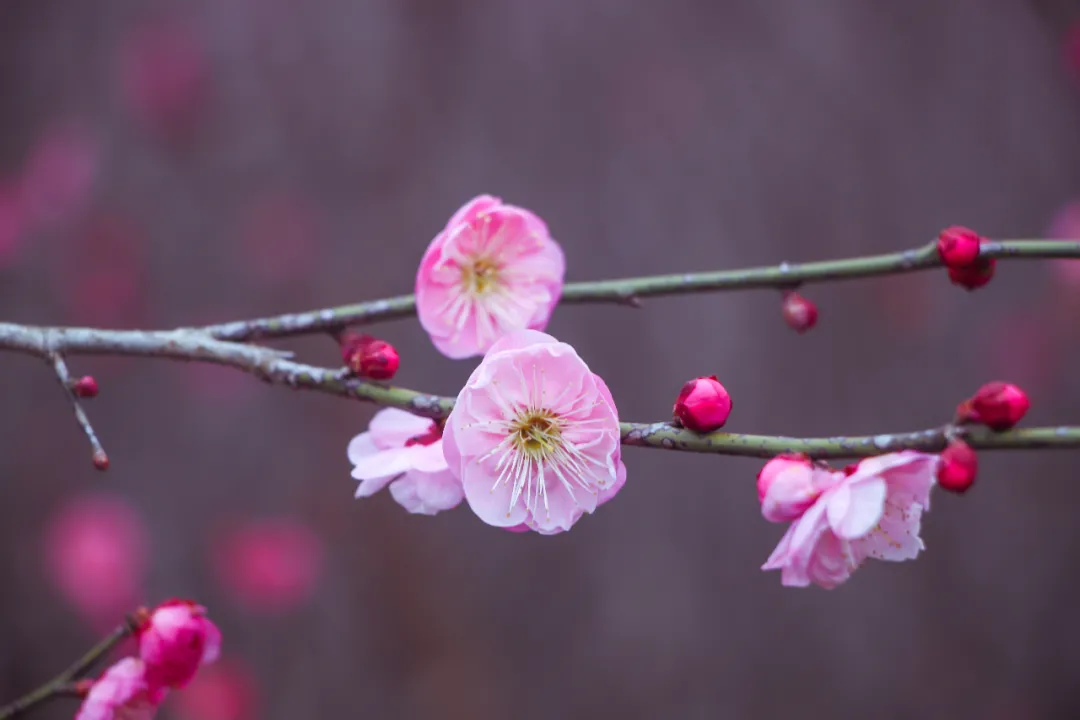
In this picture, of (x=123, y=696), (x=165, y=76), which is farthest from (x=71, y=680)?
(x=165, y=76)

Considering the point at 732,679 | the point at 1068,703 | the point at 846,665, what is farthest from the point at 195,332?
the point at 1068,703

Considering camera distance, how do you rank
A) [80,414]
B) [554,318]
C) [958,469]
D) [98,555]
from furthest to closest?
[554,318], [98,555], [80,414], [958,469]

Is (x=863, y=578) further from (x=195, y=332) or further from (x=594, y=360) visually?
(x=195, y=332)

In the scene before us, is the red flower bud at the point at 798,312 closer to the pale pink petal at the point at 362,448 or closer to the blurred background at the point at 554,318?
the pale pink petal at the point at 362,448

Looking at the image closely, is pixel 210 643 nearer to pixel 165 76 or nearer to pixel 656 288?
pixel 656 288

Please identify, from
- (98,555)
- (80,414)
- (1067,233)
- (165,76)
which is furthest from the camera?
(1067,233)
